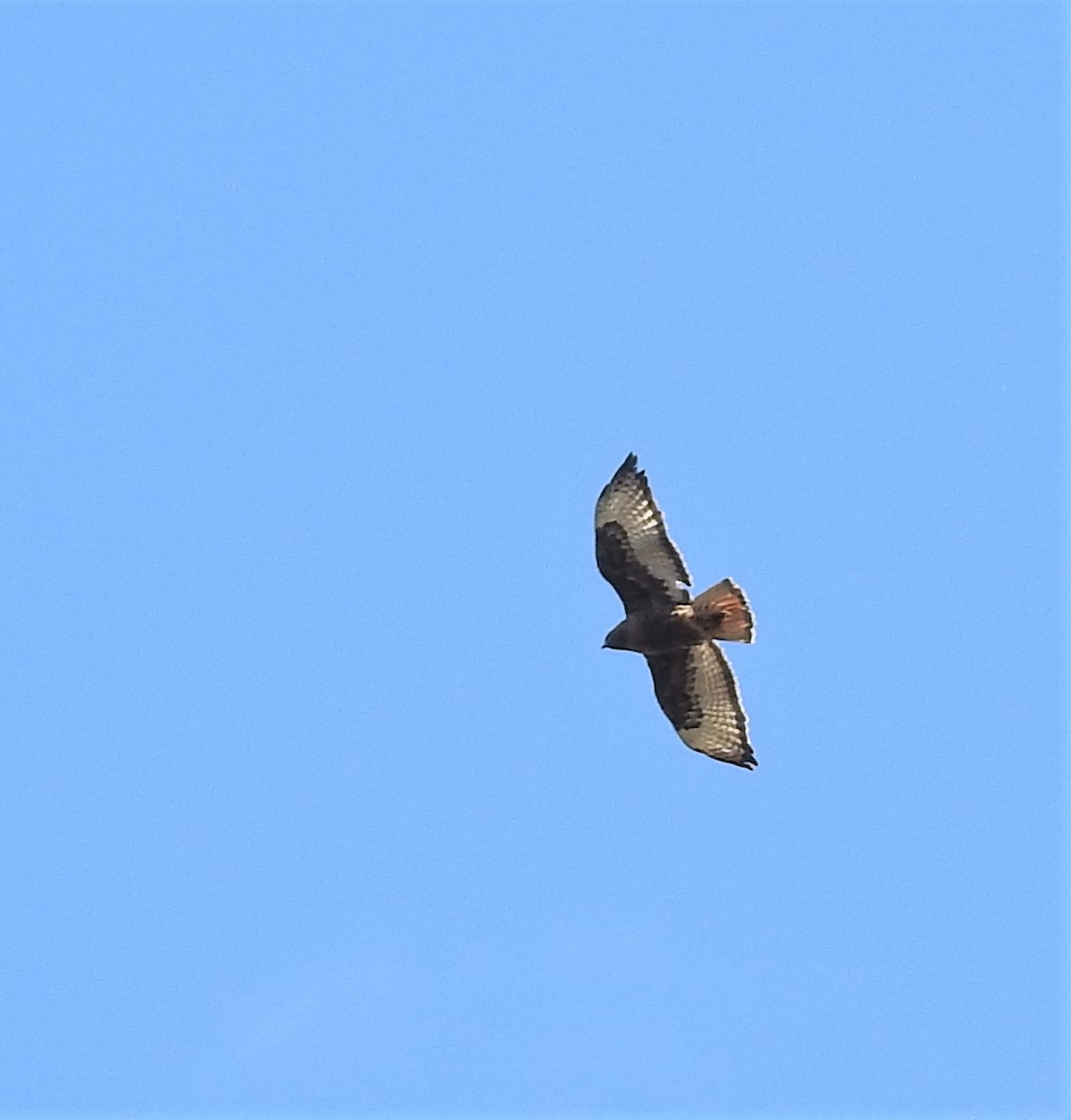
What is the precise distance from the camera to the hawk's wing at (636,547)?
69.4 ft

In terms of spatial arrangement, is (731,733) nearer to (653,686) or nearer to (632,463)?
(653,686)

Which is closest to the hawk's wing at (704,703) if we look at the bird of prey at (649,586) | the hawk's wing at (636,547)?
the bird of prey at (649,586)

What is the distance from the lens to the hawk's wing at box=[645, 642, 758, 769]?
21.8 metres

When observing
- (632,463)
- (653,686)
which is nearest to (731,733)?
(653,686)

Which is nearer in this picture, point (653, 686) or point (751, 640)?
point (751, 640)

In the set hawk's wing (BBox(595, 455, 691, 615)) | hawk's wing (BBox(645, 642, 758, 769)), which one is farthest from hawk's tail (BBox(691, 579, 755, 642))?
hawk's wing (BBox(645, 642, 758, 769))

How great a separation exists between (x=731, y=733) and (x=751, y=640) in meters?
1.60

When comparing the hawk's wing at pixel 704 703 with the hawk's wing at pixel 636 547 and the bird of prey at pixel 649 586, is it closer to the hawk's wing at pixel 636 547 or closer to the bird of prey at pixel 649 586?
the bird of prey at pixel 649 586

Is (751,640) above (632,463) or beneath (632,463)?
beneath

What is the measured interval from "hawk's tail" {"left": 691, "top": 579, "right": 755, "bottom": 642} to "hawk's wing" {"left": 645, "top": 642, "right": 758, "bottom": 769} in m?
0.96

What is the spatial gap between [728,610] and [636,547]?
1008 millimetres

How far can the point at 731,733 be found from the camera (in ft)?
72.1

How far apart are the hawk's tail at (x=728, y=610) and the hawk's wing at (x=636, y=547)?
15.2 inches

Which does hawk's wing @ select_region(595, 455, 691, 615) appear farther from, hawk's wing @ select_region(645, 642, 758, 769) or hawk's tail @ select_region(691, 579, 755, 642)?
Answer: hawk's wing @ select_region(645, 642, 758, 769)
